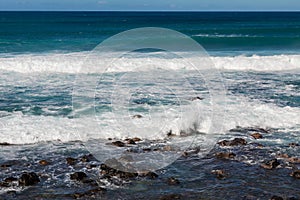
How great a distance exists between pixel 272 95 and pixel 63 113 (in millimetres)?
10549

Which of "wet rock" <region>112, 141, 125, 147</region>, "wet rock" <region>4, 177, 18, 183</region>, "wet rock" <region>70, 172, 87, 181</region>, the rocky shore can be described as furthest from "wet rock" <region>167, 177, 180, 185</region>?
"wet rock" <region>4, 177, 18, 183</region>

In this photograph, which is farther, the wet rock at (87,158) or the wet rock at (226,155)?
the wet rock at (226,155)

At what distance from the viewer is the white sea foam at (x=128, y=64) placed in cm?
3067

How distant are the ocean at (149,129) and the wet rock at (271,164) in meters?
0.03

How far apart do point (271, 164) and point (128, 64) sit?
2092cm

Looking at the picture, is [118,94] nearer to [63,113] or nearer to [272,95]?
[63,113]

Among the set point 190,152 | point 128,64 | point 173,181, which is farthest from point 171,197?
point 128,64

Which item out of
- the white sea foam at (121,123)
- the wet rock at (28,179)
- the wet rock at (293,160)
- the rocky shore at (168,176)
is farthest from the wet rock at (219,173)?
the wet rock at (28,179)

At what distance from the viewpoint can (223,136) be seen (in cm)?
1502

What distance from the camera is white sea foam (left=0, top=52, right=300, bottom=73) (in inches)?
1208

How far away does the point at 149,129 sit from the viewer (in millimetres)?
15773

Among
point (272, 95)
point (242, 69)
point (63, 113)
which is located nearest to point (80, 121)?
point (63, 113)

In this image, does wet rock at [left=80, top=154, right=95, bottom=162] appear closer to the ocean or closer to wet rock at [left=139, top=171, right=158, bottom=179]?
the ocean

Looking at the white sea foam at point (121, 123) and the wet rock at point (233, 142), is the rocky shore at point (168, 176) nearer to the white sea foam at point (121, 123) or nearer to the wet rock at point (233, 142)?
the wet rock at point (233, 142)
